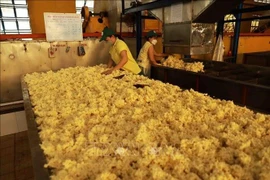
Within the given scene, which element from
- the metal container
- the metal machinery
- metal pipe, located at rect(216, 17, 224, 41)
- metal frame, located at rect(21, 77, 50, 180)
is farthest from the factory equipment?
the metal container

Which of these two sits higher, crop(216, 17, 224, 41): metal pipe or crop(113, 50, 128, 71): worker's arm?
crop(216, 17, 224, 41): metal pipe

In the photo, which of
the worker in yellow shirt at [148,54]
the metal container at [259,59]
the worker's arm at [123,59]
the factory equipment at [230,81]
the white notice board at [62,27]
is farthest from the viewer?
the metal container at [259,59]

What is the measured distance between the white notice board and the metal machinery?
118cm

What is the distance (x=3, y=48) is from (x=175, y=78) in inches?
104

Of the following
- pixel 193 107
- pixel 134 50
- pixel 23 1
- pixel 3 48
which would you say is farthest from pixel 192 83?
pixel 23 1

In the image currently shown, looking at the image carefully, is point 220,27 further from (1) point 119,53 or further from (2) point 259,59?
(1) point 119,53

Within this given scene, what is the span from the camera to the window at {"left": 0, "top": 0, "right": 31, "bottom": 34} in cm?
797

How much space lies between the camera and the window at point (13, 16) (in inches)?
314

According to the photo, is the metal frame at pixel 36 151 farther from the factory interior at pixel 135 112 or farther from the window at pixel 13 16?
the window at pixel 13 16

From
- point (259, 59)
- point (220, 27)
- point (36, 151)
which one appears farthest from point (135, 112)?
point (259, 59)

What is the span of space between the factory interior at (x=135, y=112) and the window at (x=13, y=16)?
6.05 m

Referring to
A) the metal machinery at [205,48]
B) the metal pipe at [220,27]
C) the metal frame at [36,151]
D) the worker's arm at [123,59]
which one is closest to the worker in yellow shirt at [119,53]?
the worker's arm at [123,59]

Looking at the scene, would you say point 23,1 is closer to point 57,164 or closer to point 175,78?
point 175,78

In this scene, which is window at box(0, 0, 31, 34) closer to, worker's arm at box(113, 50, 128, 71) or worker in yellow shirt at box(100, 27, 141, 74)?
worker in yellow shirt at box(100, 27, 141, 74)
